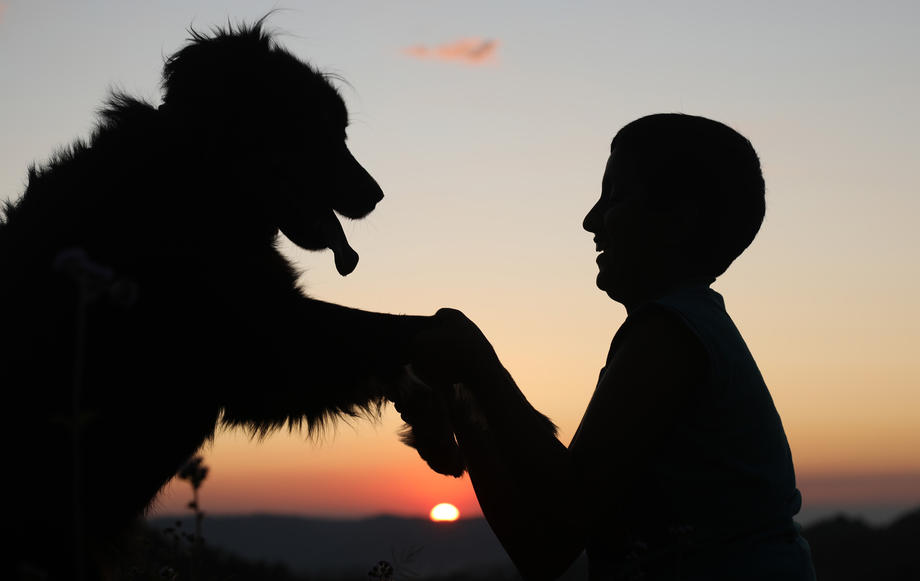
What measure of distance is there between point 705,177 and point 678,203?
0.10m

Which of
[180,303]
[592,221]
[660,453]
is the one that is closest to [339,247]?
[180,303]

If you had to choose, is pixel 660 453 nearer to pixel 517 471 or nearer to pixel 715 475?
pixel 715 475

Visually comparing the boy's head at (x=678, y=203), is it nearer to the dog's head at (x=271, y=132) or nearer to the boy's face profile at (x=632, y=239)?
the boy's face profile at (x=632, y=239)

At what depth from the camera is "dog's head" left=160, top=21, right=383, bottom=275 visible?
3.18 m

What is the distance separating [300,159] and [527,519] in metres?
2.05

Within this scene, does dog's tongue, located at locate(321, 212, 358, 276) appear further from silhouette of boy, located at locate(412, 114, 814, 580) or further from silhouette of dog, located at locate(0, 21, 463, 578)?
silhouette of boy, located at locate(412, 114, 814, 580)

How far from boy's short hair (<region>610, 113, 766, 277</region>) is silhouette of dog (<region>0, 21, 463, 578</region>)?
1194mm

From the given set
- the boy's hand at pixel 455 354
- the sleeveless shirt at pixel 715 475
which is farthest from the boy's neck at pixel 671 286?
the boy's hand at pixel 455 354

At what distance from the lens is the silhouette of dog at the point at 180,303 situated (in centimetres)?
237

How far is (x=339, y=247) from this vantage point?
11.4ft

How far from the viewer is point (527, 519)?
1.87 m

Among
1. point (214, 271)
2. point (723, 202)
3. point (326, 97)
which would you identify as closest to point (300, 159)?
→ point (326, 97)

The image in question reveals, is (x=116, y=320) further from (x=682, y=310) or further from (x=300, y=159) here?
(x=682, y=310)

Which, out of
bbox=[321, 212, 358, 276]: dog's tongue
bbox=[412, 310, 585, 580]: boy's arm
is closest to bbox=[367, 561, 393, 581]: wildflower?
bbox=[412, 310, 585, 580]: boy's arm
